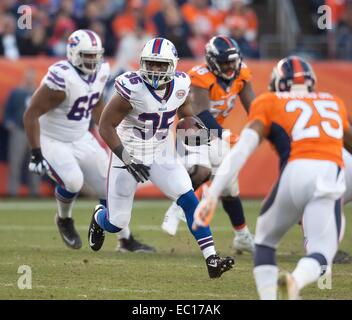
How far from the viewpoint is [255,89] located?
12.2 meters

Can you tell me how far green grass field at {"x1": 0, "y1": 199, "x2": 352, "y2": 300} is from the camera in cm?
567

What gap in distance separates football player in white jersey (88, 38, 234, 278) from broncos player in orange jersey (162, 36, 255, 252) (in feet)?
3.27

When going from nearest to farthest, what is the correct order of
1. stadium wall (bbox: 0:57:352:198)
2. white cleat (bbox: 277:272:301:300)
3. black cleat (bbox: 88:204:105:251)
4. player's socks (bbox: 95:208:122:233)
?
white cleat (bbox: 277:272:301:300)
player's socks (bbox: 95:208:122:233)
black cleat (bbox: 88:204:105:251)
stadium wall (bbox: 0:57:352:198)

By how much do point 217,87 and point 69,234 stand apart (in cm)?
174

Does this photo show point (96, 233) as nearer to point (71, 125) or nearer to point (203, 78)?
point (71, 125)

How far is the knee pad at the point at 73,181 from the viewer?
24.7ft

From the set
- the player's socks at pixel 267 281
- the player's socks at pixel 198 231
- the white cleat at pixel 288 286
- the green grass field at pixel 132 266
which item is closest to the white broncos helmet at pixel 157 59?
the player's socks at pixel 198 231

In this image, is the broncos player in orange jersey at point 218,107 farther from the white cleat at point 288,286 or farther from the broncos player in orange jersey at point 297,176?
the white cleat at point 288,286

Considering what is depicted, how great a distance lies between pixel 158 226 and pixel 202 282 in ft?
11.1

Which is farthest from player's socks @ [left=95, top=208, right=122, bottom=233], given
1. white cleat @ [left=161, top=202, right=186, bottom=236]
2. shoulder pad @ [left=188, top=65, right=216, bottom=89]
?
→ shoulder pad @ [left=188, top=65, right=216, bottom=89]

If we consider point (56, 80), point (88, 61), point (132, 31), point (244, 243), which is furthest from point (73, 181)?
point (132, 31)

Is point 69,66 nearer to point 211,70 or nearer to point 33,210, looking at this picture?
point 211,70

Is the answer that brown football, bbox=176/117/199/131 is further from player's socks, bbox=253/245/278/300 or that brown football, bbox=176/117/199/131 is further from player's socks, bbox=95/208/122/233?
player's socks, bbox=253/245/278/300

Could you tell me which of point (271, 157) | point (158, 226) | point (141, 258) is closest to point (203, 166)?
point (141, 258)
